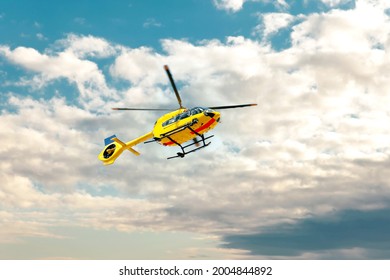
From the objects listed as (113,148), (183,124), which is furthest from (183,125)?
(113,148)

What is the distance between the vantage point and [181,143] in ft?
241

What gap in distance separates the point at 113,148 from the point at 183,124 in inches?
864

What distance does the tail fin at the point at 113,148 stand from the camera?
84412 millimetres

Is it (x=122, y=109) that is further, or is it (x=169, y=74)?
(x=122, y=109)

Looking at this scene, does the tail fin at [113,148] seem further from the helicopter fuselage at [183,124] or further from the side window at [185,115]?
the side window at [185,115]

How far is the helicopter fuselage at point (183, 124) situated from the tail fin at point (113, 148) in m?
8.79

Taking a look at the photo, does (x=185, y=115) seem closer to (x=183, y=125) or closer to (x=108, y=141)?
(x=183, y=125)

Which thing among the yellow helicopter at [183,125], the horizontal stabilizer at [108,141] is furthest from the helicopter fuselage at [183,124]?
the horizontal stabilizer at [108,141]

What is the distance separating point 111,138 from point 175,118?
2049cm

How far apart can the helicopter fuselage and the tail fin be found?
28.8 feet
